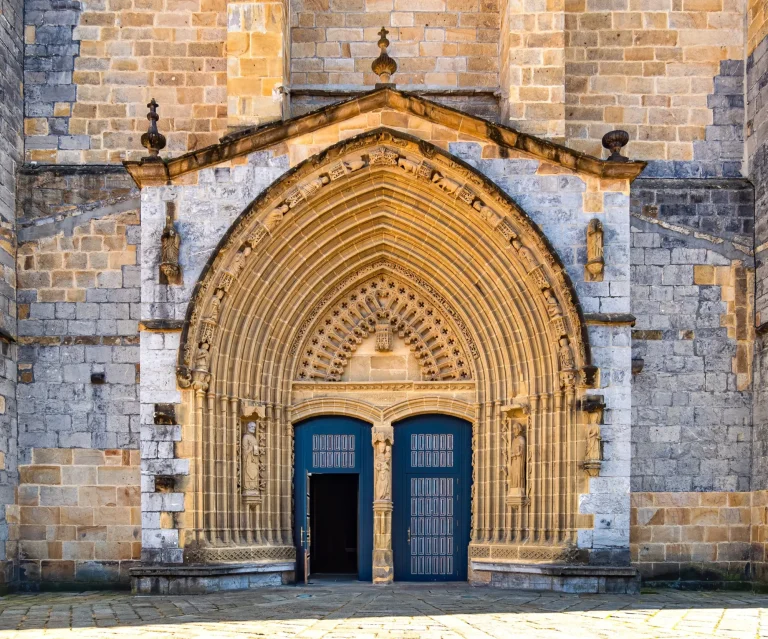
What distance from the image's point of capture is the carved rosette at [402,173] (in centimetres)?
1123

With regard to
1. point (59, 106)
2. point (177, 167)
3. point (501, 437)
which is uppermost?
point (59, 106)

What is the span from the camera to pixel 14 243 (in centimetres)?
1238

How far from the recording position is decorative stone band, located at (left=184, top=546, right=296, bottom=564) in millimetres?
10914

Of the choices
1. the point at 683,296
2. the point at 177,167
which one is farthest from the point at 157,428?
the point at 683,296

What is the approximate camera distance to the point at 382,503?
1199cm

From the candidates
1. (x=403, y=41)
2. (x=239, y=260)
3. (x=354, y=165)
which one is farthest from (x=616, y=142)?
(x=239, y=260)

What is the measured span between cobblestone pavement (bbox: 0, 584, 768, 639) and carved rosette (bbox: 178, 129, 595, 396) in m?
2.44

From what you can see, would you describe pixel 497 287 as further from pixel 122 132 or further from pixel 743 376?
pixel 122 132

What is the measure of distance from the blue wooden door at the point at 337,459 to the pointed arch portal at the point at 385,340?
0.69 feet

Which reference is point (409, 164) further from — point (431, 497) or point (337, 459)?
point (431, 497)

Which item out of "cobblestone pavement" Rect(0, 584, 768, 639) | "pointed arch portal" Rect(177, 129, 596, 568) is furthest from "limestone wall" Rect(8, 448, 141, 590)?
"pointed arch portal" Rect(177, 129, 596, 568)

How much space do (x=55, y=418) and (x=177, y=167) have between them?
3413mm

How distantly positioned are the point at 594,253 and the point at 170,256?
473 centimetres

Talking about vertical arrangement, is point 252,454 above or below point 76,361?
below
